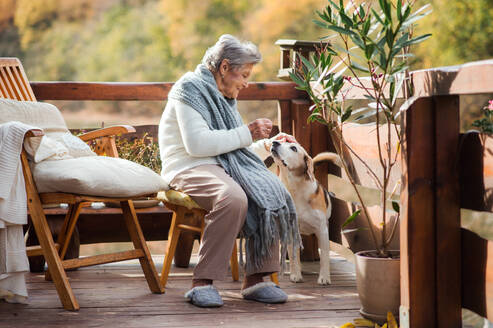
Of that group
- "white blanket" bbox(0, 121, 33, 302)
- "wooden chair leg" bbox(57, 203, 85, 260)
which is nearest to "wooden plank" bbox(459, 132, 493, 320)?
"white blanket" bbox(0, 121, 33, 302)

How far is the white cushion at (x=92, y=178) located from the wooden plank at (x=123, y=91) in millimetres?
1074

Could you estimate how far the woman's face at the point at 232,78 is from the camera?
2.90 metres

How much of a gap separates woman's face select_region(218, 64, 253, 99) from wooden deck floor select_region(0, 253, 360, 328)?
37.1 inches

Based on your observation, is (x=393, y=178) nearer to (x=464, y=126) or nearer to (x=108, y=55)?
(x=464, y=126)

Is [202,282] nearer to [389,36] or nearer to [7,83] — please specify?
[389,36]

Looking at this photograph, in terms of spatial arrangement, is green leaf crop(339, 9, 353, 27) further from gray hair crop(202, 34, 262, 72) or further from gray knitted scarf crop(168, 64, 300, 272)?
gray knitted scarf crop(168, 64, 300, 272)

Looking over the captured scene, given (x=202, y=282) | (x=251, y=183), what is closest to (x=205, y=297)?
(x=202, y=282)

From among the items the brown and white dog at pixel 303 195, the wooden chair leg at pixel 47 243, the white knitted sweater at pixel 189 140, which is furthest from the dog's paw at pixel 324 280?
the wooden chair leg at pixel 47 243

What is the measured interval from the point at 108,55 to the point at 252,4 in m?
3.64

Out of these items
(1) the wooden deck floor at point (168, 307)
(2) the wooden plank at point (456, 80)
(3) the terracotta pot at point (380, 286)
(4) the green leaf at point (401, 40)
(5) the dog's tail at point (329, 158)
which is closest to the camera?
(2) the wooden plank at point (456, 80)

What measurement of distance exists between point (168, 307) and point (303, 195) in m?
0.97

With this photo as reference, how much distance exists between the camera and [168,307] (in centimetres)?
266

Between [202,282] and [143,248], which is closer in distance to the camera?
[202,282]

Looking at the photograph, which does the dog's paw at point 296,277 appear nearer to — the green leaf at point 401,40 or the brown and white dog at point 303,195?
the brown and white dog at point 303,195
